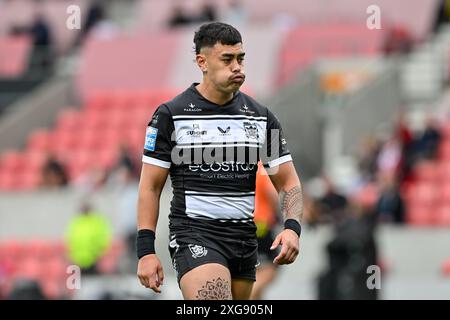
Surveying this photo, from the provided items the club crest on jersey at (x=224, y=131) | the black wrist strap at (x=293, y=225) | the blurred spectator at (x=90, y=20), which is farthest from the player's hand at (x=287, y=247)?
the blurred spectator at (x=90, y=20)

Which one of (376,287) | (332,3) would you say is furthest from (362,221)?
(332,3)

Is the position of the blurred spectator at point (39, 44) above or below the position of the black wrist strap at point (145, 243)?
above

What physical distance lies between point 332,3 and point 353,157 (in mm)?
5877

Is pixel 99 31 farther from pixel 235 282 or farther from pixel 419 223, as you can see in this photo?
pixel 235 282

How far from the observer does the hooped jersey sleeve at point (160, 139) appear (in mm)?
8297

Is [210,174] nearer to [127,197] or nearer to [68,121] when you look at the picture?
[127,197]

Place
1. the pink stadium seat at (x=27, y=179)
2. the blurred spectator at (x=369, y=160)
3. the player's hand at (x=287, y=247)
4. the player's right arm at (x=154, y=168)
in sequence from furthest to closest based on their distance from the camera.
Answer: the pink stadium seat at (x=27, y=179)
the blurred spectator at (x=369, y=160)
the player's right arm at (x=154, y=168)
the player's hand at (x=287, y=247)

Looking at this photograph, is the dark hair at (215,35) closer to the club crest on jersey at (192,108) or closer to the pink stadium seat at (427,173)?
the club crest on jersey at (192,108)

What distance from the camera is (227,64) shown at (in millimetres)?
8242

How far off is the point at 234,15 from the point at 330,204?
347 inches

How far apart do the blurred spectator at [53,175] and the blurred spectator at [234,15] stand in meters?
5.66

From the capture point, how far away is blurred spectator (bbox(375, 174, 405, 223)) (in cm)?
1933

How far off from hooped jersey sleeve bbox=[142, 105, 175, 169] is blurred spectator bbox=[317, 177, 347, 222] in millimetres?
10161

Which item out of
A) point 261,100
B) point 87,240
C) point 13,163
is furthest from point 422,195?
point 13,163
